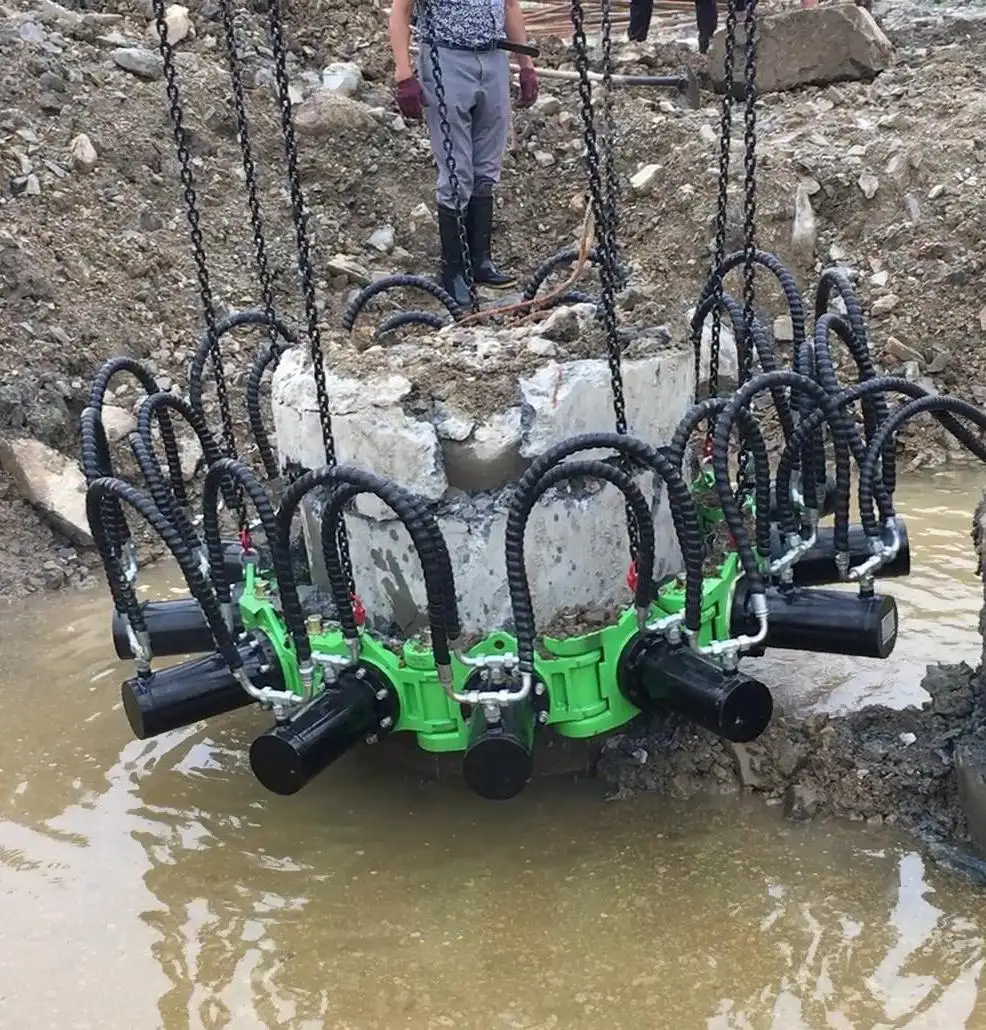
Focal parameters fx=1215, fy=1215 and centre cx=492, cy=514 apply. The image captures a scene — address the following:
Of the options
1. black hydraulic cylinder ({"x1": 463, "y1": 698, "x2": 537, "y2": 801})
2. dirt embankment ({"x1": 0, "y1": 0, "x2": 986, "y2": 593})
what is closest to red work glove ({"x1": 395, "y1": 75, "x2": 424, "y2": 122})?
dirt embankment ({"x1": 0, "y1": 0, "x2": 986, "y2": 593})

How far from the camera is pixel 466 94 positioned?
6129 millimetres

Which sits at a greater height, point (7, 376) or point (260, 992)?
point (7, 376)

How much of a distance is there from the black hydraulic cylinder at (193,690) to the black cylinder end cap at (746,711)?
121cm

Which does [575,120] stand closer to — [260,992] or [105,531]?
[105,531]

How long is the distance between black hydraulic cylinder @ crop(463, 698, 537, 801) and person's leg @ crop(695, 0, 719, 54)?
736 centimetres

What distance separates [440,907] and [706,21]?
25.4 ft

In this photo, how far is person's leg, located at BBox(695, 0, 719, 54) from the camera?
8.90 m

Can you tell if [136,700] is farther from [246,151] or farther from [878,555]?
[878,555]

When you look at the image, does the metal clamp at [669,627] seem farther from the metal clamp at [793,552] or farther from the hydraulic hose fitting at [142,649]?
the hydraulic hose fitting at [142,649]

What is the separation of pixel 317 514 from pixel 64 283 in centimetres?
353

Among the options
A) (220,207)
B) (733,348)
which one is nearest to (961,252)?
(733,348)

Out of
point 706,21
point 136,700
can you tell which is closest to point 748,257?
point 136,700

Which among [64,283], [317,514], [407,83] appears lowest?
[317,514]

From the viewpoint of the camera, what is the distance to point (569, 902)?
296cm
